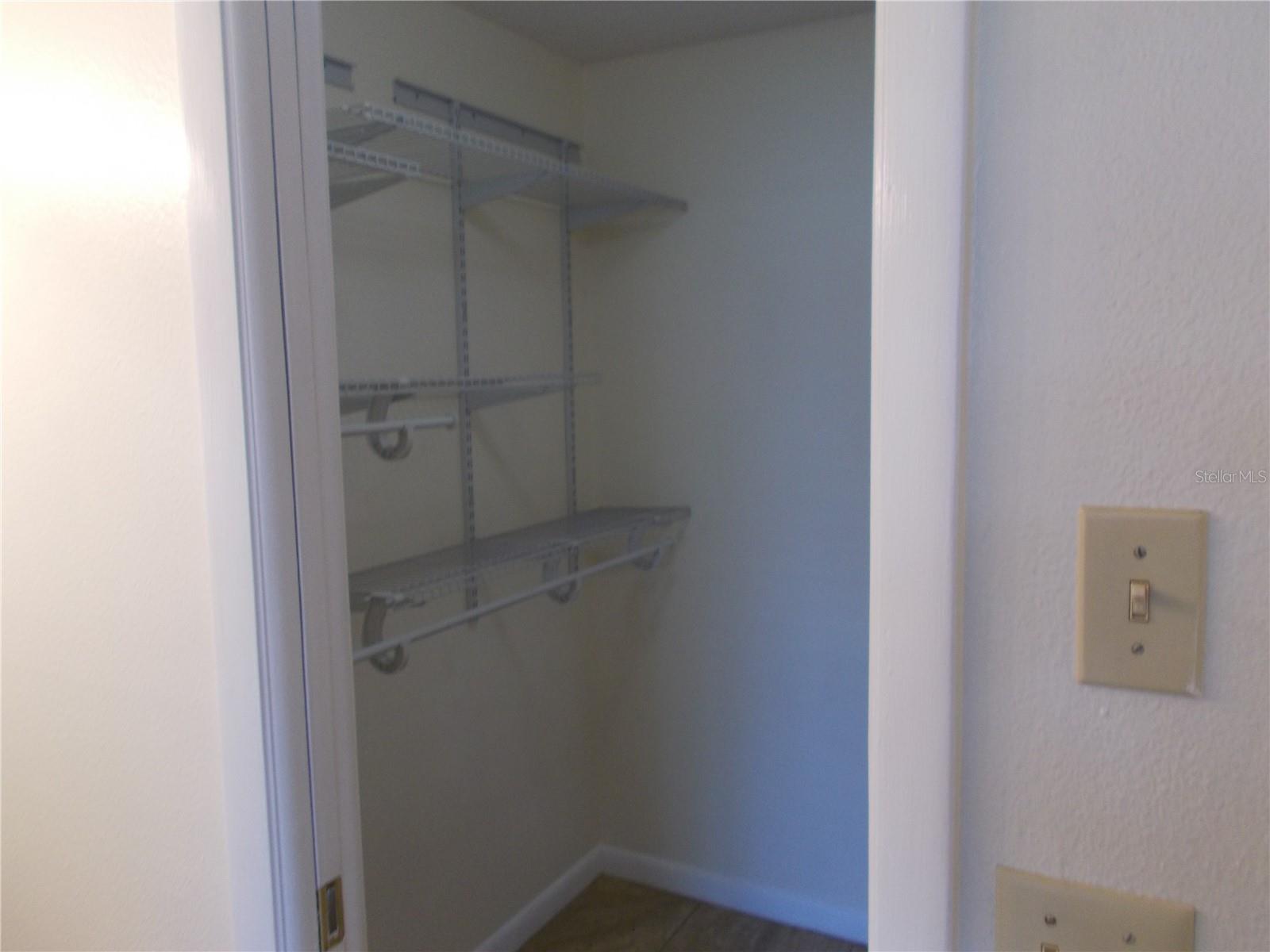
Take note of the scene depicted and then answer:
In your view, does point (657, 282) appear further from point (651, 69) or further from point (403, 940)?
point (403, 940)

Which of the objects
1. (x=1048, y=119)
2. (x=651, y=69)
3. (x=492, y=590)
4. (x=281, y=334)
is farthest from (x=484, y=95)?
(x=1048, y=119)

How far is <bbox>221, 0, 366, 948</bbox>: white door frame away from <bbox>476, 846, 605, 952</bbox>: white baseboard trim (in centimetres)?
169

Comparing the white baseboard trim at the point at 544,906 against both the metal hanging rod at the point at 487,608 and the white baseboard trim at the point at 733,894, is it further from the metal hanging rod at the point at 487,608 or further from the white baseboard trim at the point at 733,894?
the metal hanging rod at the point at 487,608

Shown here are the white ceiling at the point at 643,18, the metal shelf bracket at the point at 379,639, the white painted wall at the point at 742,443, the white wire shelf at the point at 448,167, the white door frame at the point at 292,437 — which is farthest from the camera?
the white painted wall at the point at 742,443

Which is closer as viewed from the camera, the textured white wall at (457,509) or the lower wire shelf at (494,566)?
the lower wire shelf at (494,566)

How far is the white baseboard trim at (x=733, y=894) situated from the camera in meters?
2.59

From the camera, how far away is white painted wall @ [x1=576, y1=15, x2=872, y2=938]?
2443 mm

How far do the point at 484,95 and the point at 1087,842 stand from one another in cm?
220

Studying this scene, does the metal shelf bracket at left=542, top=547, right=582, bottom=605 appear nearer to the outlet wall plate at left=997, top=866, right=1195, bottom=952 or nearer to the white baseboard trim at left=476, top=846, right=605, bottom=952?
the white baseboard trim at left=476, top=846, right=605, bottom=952

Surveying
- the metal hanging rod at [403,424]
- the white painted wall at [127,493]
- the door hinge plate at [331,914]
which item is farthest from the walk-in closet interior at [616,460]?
the door hinge plate at [331,914]

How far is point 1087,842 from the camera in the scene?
58 cm

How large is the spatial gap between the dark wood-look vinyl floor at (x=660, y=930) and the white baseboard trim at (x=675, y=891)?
21 mm

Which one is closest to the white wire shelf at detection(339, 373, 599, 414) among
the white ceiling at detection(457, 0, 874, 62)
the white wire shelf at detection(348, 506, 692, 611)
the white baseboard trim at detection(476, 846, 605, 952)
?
the white wire shelf at detection(348, 506, 692, 611)

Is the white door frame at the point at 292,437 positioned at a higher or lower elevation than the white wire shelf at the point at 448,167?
lower
